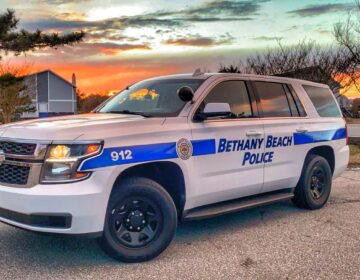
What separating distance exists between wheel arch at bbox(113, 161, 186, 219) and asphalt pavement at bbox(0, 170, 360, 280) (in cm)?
56

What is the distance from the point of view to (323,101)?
7367 millimetres

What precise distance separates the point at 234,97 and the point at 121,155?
1917 millimetres

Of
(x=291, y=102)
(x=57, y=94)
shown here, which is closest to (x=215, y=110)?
(x=291, y=102)

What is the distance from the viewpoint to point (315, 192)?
7059mm

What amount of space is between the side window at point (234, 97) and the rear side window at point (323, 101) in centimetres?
152

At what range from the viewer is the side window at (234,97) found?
5621 millimetres

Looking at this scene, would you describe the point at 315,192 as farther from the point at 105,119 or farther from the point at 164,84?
the point at 105,119

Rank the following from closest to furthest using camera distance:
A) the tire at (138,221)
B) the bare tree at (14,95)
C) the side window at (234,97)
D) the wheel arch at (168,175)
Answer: the tire at (138,221)
the wheel arch at (168,175)
the side window at (234,97)
the bare tree at (14,95)

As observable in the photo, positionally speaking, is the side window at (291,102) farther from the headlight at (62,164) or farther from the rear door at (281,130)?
the headlight at (62,164)

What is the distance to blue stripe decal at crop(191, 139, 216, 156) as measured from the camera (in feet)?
16.6

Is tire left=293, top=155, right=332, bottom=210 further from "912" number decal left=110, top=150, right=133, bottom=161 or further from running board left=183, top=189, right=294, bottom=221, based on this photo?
"912" number decal left=110, top=150, right=133, bottom=161

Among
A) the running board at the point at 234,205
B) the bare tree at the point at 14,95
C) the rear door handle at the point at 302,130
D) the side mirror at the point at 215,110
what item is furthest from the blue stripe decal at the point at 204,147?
A: the bare tree at the point at 14,95

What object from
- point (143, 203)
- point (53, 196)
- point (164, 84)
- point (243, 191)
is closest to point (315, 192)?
point (243, 191)

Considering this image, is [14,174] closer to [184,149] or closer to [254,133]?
[184,149]
